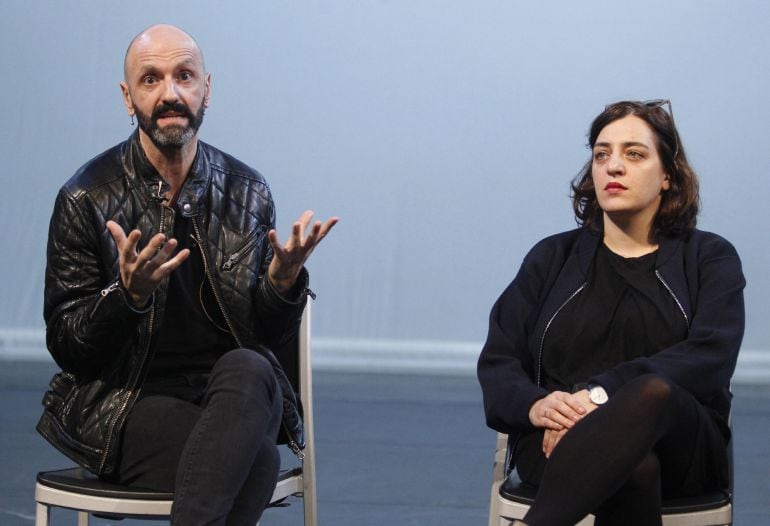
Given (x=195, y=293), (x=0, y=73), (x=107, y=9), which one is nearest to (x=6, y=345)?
(x=0, y=73)

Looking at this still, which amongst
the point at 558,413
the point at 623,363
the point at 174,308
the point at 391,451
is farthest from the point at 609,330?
the point at 391,451

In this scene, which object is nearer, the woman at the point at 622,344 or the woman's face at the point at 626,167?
the woman at the point at 622,344

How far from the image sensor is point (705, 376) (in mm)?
2119

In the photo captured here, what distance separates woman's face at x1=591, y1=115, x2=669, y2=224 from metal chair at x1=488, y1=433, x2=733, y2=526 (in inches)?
19.6

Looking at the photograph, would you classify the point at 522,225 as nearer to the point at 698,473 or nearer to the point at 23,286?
the point at 23,286

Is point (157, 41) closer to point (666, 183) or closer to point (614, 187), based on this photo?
point (614, 187)

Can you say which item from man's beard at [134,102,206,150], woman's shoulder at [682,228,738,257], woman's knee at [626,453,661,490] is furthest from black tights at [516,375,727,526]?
man's beard at [134,102,206,150]

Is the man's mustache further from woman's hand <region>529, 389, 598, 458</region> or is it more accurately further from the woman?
woman's hand <region>529, 389, 598, 458</region>

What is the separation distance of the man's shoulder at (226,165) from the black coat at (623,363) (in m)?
0.56

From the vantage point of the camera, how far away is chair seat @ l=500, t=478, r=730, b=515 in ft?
6.48

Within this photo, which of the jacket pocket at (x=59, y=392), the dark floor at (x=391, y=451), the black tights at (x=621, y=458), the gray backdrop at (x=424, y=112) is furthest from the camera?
the gray backdrop at (x=424, y=112)

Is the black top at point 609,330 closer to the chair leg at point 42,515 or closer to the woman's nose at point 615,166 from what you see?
the woman's nose at point 615,166

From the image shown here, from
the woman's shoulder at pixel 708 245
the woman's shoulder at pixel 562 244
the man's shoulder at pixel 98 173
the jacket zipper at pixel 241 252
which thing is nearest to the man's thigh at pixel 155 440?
the jacket zipper at pixel 241 252

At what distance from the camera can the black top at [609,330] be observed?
7.29 ft
